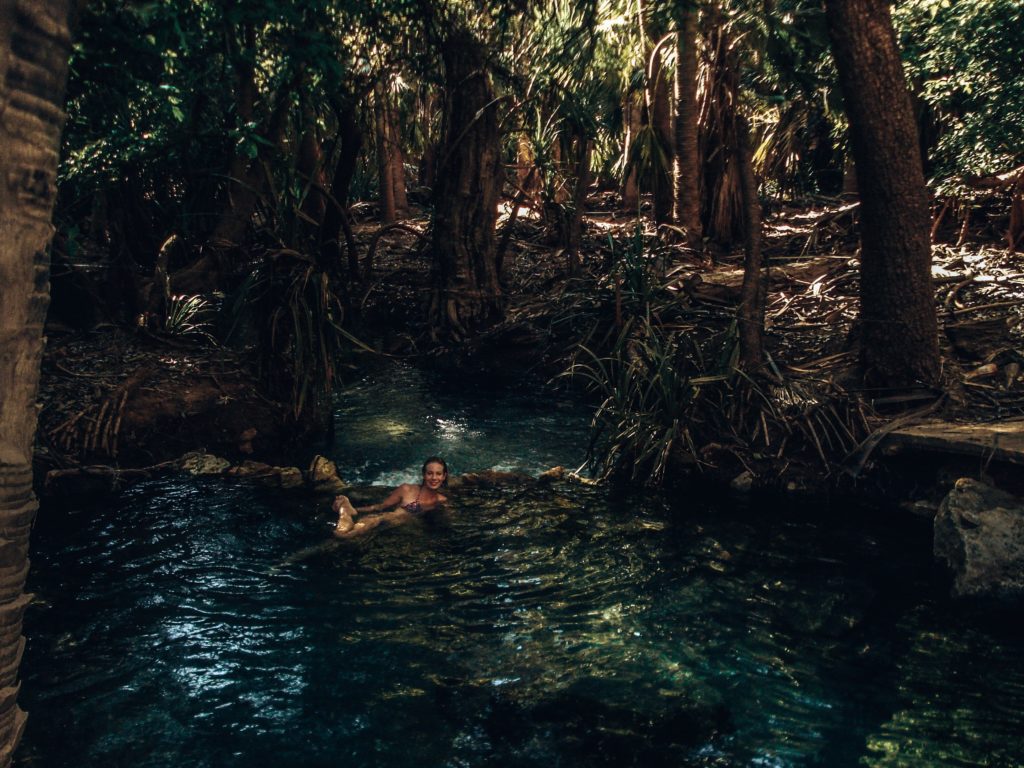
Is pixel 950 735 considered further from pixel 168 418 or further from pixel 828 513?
pixel 168 418

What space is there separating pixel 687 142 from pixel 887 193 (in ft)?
19.9

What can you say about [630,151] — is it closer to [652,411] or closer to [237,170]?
[237,170]

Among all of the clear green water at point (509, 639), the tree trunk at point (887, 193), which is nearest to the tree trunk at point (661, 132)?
the tree trunk at point (887, 193)

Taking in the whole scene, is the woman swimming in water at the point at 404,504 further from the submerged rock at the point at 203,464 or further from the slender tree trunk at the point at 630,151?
the slender tree trunk at the point at 630,151

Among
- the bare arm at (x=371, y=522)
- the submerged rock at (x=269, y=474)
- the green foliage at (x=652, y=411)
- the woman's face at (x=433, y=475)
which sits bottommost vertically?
the bare arm at (x=371, y=522)

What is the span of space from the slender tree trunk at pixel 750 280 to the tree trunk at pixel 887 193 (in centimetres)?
101

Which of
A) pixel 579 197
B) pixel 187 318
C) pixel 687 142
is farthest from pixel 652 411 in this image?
pixel 687 142

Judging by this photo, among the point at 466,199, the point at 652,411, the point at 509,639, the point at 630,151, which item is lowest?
the point at 509,639

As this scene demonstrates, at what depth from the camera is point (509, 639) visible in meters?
5.59

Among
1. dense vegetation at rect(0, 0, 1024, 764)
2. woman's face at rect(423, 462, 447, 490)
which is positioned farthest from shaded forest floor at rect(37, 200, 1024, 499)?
woman's face at rect(423, 462, 447, 490)

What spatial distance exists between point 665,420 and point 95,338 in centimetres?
645

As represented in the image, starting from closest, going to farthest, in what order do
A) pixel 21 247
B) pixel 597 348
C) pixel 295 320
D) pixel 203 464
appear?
pixel 21 247 < pixel 295 320 < pixel 203 464 < pixel 597 348

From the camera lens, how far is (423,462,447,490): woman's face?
7.82m

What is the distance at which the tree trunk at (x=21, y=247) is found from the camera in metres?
2.52
